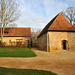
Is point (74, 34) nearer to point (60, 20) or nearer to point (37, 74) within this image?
point (60, 20)

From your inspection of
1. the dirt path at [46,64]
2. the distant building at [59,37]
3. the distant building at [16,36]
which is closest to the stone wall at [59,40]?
the distant building at [59,37]

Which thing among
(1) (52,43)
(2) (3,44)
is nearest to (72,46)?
(1) (52,43)

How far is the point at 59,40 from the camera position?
653 inches

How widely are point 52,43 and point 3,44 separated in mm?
15241

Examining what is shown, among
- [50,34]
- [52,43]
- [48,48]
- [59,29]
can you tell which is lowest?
[48,48]

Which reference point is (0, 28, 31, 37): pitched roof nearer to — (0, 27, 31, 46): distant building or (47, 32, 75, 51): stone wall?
(0, 27, 31, 46): distant building

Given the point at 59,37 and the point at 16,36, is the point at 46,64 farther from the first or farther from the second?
the point at 16,36

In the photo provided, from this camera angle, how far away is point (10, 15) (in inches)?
980

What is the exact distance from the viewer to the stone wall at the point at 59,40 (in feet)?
53.4

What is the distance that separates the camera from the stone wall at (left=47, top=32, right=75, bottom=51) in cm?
1627

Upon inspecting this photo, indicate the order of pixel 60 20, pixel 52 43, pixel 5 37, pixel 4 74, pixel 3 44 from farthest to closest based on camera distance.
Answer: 1. pixel 5 37
2. pixel 3 44
3. pixel 60 20
4. pixel 52 43
5. pixel 4 74

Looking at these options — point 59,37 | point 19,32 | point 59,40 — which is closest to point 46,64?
point 59,40

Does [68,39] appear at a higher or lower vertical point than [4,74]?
higher

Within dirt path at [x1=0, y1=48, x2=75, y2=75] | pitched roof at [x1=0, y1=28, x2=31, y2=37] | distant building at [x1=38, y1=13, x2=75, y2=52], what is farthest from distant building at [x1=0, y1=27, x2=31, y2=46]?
dirt path at [x1=0, y1=48, x2=75, y2=75]
